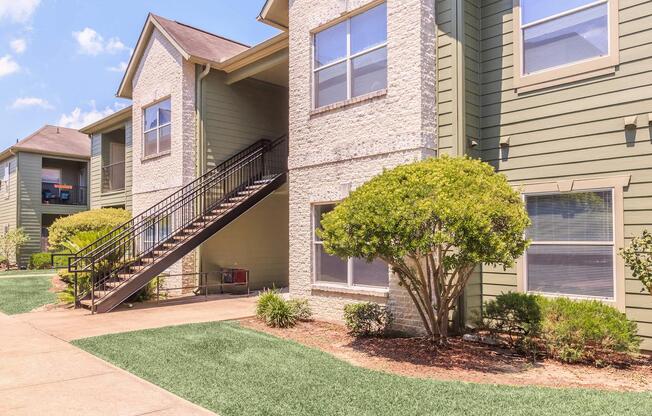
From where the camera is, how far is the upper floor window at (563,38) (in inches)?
293

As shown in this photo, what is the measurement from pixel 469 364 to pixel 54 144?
2955 cm

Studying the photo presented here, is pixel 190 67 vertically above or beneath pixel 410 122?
above

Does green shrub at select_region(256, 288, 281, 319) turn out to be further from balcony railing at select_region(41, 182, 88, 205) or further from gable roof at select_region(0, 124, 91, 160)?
balcony railing at select_region(41, 182, 88, 205)

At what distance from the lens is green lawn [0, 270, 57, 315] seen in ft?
39.1

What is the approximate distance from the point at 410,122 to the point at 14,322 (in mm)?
8796

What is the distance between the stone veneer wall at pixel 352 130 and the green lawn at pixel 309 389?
280cm

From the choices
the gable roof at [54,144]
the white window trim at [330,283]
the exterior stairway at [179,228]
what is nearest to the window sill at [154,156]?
the exterior stairway at [179,228]

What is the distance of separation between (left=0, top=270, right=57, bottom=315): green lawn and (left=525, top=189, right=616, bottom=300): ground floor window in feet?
36.9

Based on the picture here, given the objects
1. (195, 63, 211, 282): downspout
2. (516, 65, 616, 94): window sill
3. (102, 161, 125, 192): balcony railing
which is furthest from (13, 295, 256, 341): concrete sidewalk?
(102, 161, 125, 192): balcony railing

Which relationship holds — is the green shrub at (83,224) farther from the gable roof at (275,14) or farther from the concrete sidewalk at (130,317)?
the gable roof at (275,14)

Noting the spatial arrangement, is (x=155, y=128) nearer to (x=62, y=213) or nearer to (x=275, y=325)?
(x=275, y=325)

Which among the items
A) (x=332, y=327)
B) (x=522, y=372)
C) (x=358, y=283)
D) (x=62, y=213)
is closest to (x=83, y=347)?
(x=332, y=327)

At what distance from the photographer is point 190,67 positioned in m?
15.1

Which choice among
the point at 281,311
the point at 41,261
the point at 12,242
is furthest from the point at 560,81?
→ the point at 12,242
